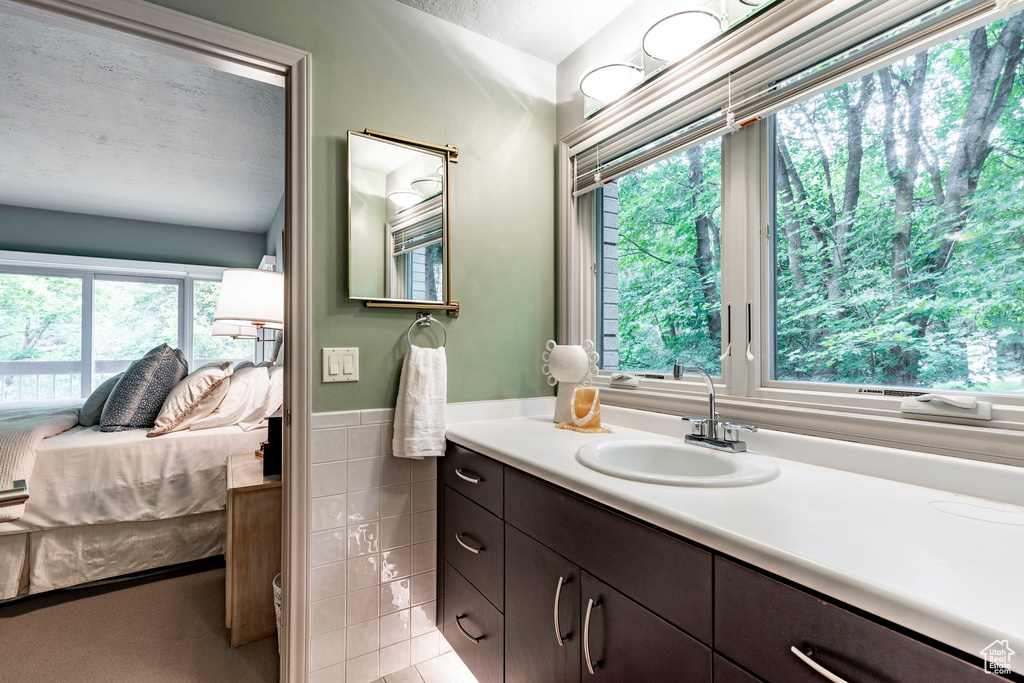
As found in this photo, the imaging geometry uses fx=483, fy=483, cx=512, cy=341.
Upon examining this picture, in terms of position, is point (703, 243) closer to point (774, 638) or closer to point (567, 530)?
point (567, 530)

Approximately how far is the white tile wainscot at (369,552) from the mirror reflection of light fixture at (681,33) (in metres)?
1.35

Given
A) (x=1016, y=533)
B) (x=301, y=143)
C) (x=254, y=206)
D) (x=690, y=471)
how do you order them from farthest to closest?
(x=254, y=206), (x=301, y=143), (x=690, y=471), (x=1016, y=533)

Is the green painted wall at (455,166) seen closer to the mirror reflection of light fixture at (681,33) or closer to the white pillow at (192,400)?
the mirror reflection of light fixture at (681,33)

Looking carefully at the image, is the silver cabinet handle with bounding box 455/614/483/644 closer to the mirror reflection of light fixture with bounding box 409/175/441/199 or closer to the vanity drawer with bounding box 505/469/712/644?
the vanity drawer with bounding box 505/469/712/644

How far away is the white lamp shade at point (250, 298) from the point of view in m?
2.51

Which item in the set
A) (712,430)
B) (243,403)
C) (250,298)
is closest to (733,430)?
Result: (712,430)

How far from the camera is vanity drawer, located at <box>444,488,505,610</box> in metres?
1.37

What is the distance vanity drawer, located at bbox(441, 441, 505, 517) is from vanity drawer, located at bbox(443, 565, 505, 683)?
0.94 ft

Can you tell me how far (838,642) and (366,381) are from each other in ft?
4.52

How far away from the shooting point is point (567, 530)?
1111 mm

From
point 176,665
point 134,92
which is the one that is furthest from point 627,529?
point 134,92

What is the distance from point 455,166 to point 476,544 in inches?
52.0

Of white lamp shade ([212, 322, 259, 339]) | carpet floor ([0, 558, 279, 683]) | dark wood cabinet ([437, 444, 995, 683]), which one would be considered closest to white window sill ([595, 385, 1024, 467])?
dark wood cabinet ([437, 444, 995, 683])

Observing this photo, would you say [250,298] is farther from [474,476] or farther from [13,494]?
[13,494]
